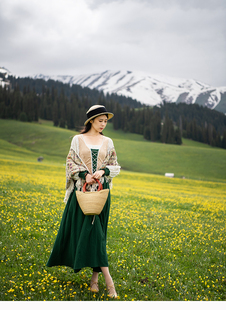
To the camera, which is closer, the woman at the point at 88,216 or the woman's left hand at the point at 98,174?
the woman at the point at 88,216

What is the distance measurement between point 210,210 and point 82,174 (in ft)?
42.8

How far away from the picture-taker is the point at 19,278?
17.1ft

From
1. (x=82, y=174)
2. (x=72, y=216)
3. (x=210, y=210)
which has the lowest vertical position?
(x=210, y=210)

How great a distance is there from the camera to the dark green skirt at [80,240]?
4684mm

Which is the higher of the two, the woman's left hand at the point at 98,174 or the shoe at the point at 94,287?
the woman's left hand at the point at 98,174

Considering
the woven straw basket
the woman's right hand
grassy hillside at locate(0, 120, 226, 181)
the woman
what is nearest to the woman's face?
the woman

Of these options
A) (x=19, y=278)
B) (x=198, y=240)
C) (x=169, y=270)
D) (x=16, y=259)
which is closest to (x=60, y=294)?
(x=19, y=278)

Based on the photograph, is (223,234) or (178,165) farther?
(178,165)

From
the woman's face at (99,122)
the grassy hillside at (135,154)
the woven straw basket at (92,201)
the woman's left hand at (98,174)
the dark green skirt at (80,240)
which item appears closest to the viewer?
the woven straw basket at (92,201)

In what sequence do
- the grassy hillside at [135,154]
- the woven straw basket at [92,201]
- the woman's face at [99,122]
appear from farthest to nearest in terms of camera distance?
the grassy hillside at [135,154]
the woman's face at [99,122]
the woven straw basket at [92,201]

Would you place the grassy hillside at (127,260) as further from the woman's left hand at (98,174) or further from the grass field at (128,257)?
the woman's left hand at (98,174)

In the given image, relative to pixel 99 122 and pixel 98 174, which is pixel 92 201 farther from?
pixel 99 122

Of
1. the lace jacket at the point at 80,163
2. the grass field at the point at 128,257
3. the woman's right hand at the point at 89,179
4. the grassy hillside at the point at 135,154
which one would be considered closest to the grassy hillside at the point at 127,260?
the grass field at the point at 128,257
